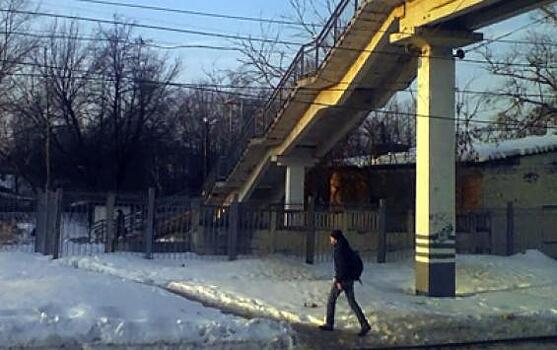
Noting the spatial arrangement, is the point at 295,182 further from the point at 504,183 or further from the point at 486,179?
the point at 504,183

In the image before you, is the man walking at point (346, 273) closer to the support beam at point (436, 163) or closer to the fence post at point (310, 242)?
the support beam at point (436, 163)

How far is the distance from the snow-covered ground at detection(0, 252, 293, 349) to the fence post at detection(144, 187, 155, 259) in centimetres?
699

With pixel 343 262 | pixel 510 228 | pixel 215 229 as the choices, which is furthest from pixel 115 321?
pixel 510 228

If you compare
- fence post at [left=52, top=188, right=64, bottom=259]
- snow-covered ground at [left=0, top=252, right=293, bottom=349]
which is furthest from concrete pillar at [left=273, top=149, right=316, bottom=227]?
snow-covered ground at [left=0, top=252, right=293, bottom=349]

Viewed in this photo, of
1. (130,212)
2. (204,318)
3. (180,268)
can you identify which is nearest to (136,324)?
(204,318)

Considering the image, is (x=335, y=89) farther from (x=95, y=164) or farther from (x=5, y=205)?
(x=95, y=164)

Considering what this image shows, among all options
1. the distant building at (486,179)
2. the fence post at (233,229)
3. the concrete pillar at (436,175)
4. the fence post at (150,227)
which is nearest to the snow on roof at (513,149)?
the distant building at (486,179)

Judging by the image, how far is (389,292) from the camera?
20141mm

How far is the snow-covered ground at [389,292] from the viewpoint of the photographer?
15.9 m

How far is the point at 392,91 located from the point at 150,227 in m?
8.95

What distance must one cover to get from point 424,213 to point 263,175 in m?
13.1

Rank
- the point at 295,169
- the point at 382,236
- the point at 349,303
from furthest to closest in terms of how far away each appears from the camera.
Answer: the point at 295,169, the point at 382,236, the point at 349,303

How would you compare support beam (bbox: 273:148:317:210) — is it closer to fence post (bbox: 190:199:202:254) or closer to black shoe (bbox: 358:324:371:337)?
fence post (bbox: 190:199:202:254)

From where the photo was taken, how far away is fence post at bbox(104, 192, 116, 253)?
24.7 metres
